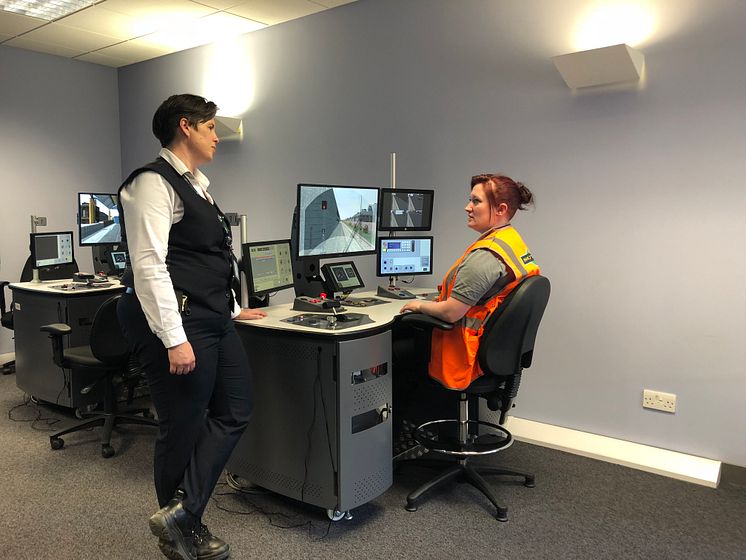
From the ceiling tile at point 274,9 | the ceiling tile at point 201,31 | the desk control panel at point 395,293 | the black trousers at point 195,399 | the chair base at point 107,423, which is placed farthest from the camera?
the ceiling tile at point 201,31

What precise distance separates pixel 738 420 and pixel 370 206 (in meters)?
2.02

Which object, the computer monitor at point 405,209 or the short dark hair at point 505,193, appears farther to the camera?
the computer monitor at point 405,209

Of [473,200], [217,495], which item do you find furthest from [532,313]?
[217,495]

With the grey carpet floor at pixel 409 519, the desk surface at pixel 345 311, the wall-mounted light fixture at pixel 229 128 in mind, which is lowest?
the grey carpet floor at pixel 409 519

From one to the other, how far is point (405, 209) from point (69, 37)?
340 cm

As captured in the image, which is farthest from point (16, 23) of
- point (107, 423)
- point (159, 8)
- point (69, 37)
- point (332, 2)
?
point (107, 423)

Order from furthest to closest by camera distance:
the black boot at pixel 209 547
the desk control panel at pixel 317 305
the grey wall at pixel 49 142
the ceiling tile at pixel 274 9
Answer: the grey wall at pixel 49 142 < the ceiling tile at pixel 274 9 < the desk control panel at pixel 317 305 < the black boot at pixel 209 547

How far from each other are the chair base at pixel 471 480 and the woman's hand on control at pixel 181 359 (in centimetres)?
113

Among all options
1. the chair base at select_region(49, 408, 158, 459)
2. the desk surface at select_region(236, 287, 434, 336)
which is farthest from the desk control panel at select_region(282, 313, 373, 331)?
the chair base at select_region(49, 408, 158, 459)

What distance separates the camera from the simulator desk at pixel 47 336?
3.45 metres

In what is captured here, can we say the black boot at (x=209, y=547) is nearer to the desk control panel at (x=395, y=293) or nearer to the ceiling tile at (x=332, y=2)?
the desk control panel at (x=395, y=293)

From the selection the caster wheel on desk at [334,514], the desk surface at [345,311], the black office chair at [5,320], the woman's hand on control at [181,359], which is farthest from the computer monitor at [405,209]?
the black office chair at [5,320]

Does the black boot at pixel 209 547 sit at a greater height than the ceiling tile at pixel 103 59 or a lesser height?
lesser

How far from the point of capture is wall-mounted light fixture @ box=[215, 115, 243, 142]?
Result: 455 centimetres
